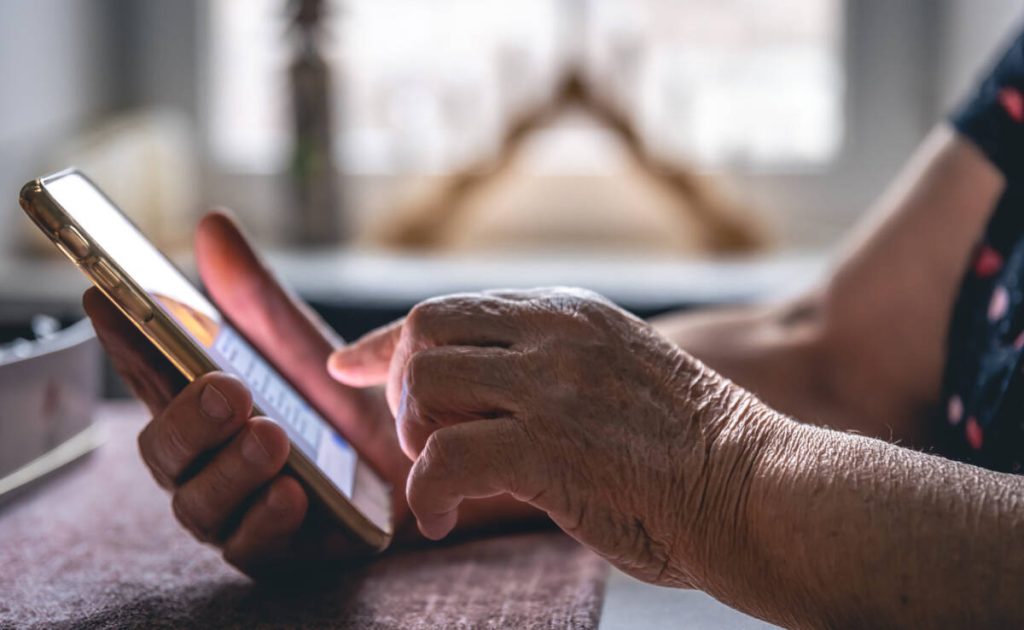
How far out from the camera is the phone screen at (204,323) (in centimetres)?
49

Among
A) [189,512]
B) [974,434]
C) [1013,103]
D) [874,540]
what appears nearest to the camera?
[874,540]

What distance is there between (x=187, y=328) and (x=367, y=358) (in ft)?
0.30

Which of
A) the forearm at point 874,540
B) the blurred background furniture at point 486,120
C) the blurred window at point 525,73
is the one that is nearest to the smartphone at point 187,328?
the forearm at point 874,540

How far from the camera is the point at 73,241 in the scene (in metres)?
0.46

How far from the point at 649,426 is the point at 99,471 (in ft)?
1.43

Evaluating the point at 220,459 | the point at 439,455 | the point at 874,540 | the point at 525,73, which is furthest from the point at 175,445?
the point at 525,73

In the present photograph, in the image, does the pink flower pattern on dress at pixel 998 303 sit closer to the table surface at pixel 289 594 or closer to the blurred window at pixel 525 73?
the table surface at pixel 289 594

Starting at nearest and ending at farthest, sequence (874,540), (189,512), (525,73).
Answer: (874,540) → (189,512) → (525,73)

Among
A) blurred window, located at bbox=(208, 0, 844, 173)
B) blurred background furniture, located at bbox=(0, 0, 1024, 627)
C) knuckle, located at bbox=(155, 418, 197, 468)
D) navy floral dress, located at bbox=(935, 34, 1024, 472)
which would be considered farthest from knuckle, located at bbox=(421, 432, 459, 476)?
blurred window, located at bbox=(208, 0, 844, 173)

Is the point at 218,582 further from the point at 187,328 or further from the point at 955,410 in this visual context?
the point at 955,410

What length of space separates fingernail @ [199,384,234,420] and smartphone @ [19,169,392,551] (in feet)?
0.04

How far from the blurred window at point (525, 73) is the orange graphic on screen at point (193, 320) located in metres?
1.35

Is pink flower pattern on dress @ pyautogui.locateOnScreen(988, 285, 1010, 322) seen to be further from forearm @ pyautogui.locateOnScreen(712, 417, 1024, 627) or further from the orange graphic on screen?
the orange graphic on screen

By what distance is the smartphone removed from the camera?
0.46 m
